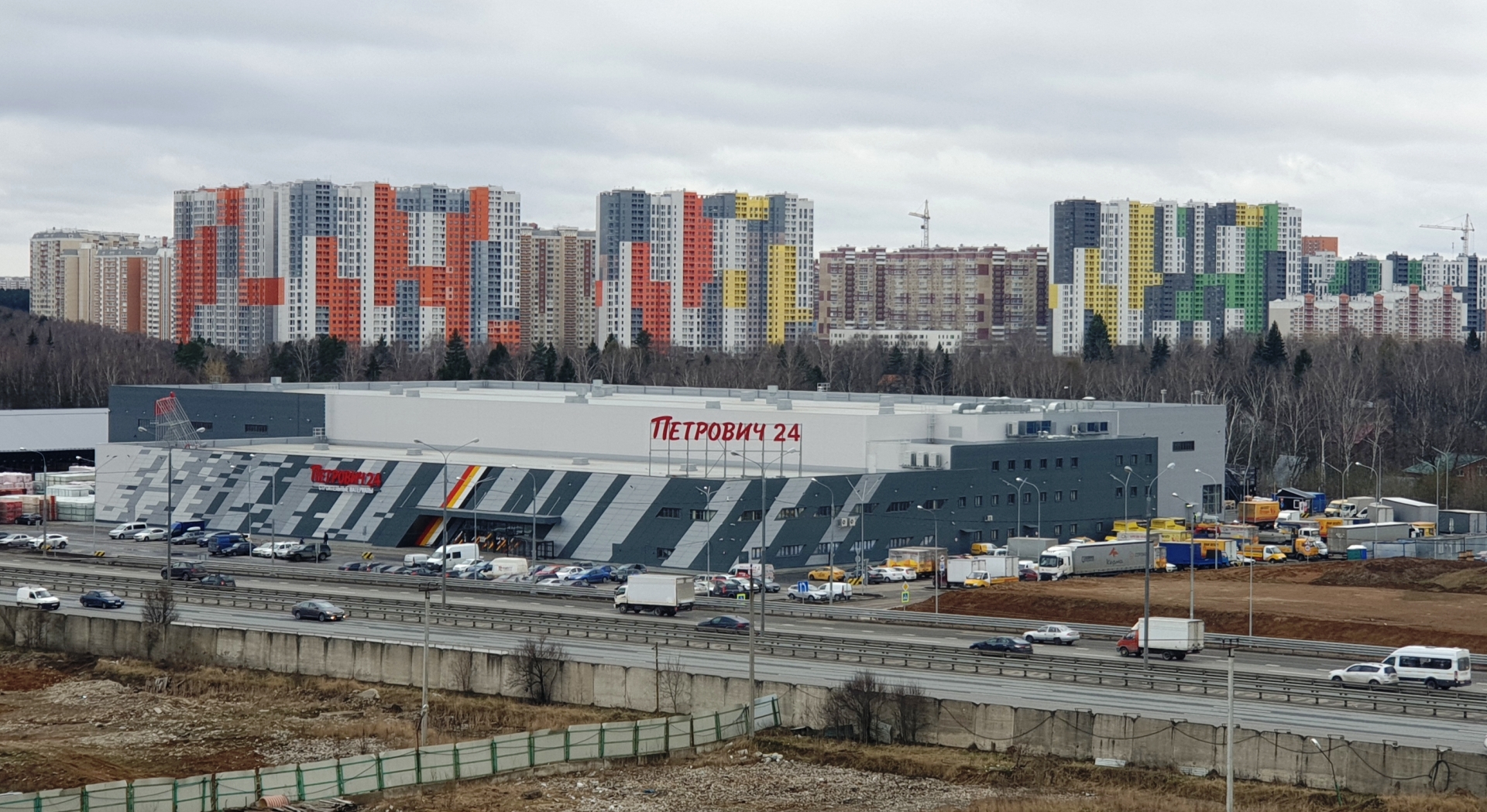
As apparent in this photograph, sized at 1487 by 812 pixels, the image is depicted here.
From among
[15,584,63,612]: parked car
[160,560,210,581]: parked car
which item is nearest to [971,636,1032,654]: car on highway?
[15,584,63,612]: parked car

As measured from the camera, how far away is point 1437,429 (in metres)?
107

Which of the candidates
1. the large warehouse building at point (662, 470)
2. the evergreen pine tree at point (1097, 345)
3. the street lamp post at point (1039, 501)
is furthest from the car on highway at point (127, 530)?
the evergreen pine tree at point (1097, 345)

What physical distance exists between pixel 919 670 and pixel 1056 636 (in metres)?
7.29

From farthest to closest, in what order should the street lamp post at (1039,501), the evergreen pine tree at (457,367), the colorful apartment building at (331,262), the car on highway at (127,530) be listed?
the colorful apartment building at (331,262) < the evergreen pine tree at (457,367) < the car on highway at (127,530) < the street lamp post at (1039,501)

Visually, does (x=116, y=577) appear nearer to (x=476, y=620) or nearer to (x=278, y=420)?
(x=476, y=620)

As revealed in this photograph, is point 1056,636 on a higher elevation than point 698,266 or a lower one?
lower

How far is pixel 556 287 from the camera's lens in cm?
19762

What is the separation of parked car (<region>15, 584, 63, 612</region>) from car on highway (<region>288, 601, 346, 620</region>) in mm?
7248

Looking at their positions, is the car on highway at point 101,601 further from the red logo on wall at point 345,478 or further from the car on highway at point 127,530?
the car on highway at point 127,530

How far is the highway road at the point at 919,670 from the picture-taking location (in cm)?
3531

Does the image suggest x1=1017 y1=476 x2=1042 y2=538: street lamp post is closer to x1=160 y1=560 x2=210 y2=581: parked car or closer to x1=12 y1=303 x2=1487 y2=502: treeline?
x1=12 y1=303 x2=1487 y2=502: treeline

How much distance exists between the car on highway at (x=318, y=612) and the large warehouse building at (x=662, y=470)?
1135 centimetres

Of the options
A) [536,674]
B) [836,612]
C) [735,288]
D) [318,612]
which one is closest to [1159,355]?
[735,288]

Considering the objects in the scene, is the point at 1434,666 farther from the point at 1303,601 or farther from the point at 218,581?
the point at 218,581
